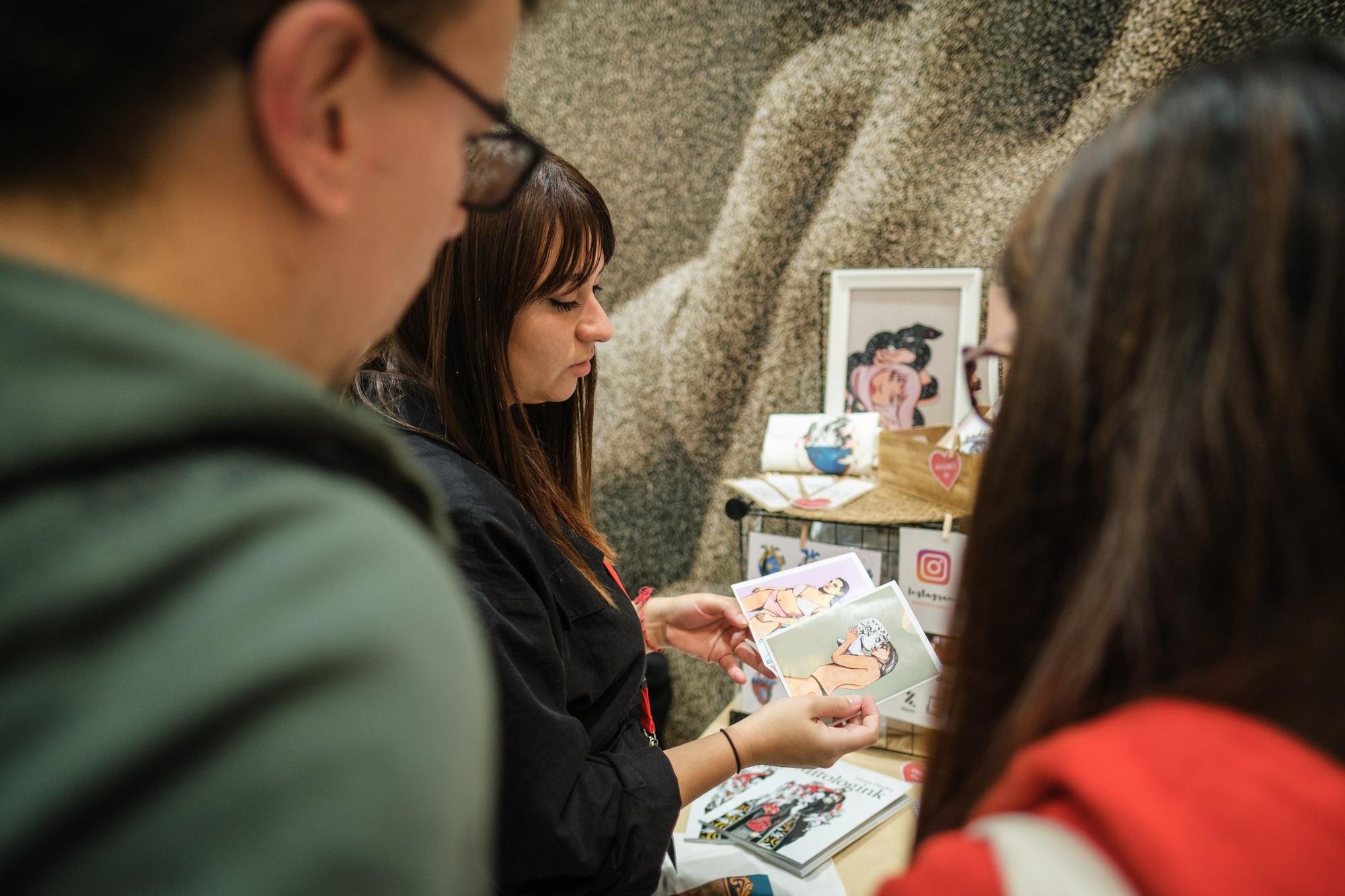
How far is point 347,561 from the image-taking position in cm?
28

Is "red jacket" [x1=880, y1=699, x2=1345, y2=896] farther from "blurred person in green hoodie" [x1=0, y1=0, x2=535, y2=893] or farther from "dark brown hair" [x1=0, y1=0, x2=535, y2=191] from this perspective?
"dark brown hair" [x1=0, y1=0, x2=535, y2=191]

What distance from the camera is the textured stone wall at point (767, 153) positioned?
1512 millimetres

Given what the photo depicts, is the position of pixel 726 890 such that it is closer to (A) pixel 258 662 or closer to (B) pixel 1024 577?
(B) pixel 1024 577

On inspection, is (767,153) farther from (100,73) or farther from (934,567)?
(100,73)

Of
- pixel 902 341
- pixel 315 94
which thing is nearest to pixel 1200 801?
pixel 315 94

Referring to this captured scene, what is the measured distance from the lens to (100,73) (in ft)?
1.01

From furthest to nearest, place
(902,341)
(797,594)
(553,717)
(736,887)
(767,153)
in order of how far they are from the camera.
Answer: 1. (767,153)
2. (902,341)
3. (797,594)
4. (736,887)
5. (553,717)

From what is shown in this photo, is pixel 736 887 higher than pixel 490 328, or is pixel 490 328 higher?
pixel 490 328

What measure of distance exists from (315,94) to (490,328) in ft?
2.15

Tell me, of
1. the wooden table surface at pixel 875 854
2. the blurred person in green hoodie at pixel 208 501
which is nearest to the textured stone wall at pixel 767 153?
the wooden table surface at pixel 875 854

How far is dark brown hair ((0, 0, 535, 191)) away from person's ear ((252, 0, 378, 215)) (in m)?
0.01

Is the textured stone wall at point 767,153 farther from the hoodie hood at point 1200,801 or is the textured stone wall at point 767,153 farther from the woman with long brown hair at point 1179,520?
the hoodie hood at point 1200,801

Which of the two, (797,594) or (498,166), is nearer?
(498,166)

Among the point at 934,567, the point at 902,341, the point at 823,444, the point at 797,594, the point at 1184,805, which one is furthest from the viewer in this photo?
the point at 902,341
